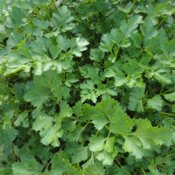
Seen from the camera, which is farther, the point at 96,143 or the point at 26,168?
the point at 26,168

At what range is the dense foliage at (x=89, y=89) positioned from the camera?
1.44m

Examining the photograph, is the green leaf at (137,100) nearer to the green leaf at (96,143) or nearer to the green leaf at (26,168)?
the green leaf at (96,143)

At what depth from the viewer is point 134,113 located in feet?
5.30

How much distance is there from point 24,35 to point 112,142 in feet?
1.94

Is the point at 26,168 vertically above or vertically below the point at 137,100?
below

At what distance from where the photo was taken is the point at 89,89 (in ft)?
4.99

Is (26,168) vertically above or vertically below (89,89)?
below

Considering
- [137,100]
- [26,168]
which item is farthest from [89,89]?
[26,168]

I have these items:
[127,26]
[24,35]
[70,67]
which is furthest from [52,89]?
[127,26]

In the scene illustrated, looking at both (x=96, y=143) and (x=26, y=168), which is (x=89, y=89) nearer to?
(x=96, y=143)

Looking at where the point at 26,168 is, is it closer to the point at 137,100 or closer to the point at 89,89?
the point at 89,89

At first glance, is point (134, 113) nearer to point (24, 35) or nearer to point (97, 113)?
point (97, 113)

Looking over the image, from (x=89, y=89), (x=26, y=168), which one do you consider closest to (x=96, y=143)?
(x=89, y=89)

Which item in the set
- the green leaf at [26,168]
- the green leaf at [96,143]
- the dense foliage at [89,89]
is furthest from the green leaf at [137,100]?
the green leaf at [26,168]
